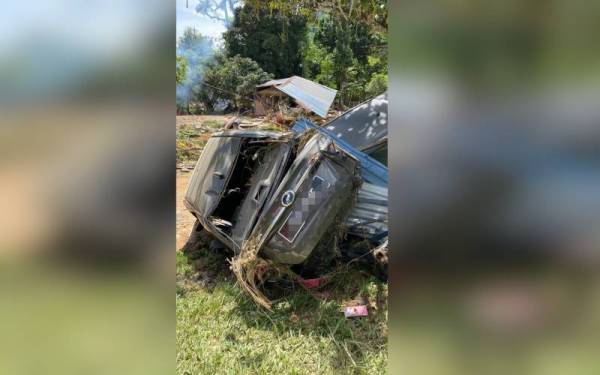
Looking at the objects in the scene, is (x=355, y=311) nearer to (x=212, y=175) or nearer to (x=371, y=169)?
(x=371, y=169)

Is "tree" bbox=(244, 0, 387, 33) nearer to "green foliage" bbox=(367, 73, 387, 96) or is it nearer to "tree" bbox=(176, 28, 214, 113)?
"green foliage" bbox=(367, 73, 387, 96)

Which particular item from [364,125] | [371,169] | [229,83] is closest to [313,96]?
[364,125]

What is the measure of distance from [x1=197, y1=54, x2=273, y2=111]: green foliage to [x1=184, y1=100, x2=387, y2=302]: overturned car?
9802mm

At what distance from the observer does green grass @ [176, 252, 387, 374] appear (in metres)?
2.90

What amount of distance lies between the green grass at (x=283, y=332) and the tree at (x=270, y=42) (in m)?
13.5

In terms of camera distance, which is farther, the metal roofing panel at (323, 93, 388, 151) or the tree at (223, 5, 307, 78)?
the tree at (223, 5, 307, 78)

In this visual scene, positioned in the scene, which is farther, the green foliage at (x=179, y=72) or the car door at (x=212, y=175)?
the car door at (x=212, y=175)

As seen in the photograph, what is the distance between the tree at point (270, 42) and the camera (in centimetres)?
1611
